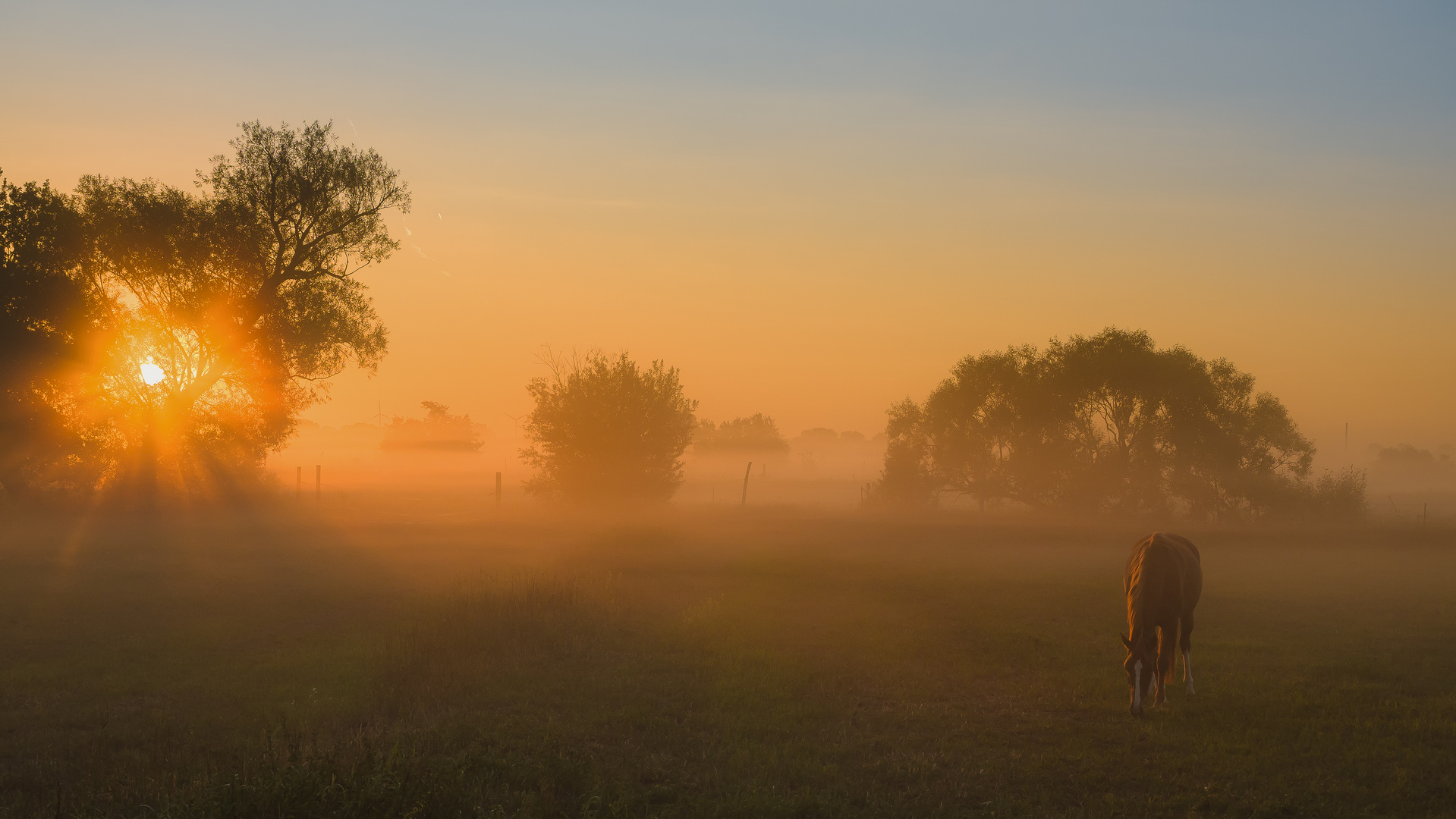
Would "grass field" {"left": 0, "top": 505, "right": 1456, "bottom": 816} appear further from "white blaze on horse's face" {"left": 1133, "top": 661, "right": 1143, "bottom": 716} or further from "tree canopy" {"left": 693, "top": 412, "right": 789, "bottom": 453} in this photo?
"tree canopy" {"left": 693, "top": 412, "right": 789, "bottom": 453}

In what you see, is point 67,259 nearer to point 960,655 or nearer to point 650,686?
point 650,686

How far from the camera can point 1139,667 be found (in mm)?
11414

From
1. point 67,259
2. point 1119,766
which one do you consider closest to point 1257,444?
point 1119,766

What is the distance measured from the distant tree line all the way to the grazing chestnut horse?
42215 millimetres

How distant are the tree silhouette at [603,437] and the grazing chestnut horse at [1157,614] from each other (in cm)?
3537

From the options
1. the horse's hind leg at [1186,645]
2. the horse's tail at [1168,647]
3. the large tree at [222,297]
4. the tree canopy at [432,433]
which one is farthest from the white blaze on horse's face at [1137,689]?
the tree canopy at [432,433]

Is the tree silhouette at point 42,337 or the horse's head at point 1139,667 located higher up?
the tree silhouette at point 42,337

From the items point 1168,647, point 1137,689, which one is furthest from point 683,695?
point 1168,647

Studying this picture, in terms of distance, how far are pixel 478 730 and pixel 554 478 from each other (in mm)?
37847

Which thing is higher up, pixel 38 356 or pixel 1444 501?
pixel 38 356

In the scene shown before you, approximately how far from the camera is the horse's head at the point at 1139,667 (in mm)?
11250

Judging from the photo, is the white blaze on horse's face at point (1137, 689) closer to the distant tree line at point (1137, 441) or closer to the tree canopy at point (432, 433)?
the distant tree line at point (1137, 441)

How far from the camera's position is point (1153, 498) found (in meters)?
51.8

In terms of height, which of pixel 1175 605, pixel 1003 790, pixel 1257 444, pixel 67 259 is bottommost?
pixel 1003 790
